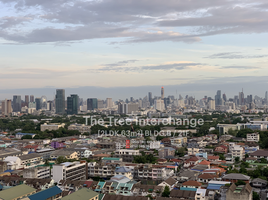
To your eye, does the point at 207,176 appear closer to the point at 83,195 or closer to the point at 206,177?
the point at 206,177

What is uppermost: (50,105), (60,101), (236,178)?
(60,101)

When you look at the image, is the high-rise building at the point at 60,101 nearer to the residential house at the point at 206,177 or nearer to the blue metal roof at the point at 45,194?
the residential house at the point at 206,177

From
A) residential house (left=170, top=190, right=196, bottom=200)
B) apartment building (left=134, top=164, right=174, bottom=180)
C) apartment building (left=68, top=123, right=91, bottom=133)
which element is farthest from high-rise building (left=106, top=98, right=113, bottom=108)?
residential house (left=170, top=190, right=196, bottom=200)

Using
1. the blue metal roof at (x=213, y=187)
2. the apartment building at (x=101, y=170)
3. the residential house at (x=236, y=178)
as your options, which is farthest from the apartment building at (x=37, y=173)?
the residential house at (x=236, y=178)

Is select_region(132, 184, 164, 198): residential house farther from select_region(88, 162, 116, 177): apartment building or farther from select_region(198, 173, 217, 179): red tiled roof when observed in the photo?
select_region(88, 162, 116, 177): apartment building

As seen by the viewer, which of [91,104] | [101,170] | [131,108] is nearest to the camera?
[101,170]

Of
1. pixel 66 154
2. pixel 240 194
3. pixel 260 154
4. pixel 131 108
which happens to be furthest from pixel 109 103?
pixel 240 194
